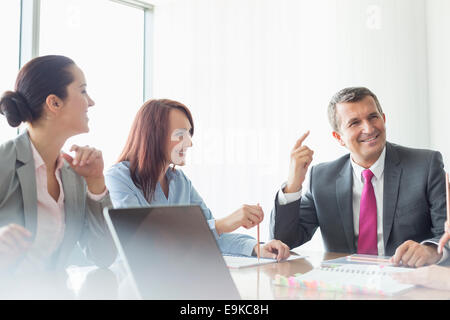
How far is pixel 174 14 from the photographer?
14.9 feet

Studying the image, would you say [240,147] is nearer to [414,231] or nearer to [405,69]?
[405,69]

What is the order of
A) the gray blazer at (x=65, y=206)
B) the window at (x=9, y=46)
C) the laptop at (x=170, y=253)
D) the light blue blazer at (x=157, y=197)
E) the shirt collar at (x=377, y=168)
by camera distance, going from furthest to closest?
the window at (x=9, y=46) → the shirt collar at (x=377, y=168) → the light blue blazer at (x=157, y=197) → the gray blazer at (x=65, y=206) → the laptop at (x=170, y=253)

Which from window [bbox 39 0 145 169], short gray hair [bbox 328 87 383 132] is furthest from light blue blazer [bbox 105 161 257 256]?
window [bbox 39 0 145 169]

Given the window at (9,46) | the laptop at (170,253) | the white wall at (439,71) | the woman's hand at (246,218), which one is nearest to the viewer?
the laptop at (170,253)

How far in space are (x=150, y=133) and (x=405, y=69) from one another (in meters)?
1.94

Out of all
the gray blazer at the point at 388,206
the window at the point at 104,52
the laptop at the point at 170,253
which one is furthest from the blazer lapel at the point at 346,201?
the window at the point at 104,52

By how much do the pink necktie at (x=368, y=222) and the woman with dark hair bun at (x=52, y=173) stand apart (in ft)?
3.42

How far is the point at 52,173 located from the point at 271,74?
262cm

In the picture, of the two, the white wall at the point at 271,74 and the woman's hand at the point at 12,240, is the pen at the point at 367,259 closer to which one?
the woman's hand at the point at 12,240

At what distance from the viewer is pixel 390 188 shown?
6.49ft

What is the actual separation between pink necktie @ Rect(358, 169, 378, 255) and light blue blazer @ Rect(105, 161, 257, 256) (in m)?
0.49

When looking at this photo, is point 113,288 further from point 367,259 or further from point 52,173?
point 367,259

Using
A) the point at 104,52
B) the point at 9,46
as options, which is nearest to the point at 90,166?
the point at 9,46

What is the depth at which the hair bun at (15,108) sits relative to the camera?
5.12 feet
